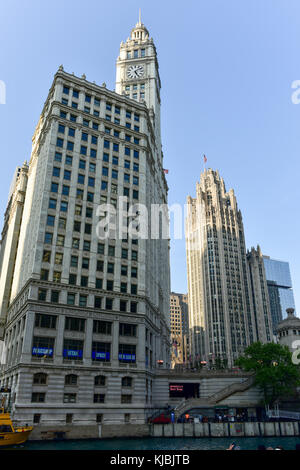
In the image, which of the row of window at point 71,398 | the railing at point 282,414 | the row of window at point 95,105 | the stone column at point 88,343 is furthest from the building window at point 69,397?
the row of window at point 95,105

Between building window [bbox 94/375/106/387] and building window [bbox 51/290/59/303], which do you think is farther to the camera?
building window [bbox 51/290/59/303]

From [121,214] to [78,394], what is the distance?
33.7m

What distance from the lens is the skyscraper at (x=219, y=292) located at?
6806 inches

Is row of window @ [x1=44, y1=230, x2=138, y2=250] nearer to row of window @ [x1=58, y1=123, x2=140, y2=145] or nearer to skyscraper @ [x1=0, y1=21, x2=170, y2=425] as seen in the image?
skyscraper @ [x1=0, y1=21, x2=170, y2=425]

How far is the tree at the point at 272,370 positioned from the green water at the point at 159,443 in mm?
14626

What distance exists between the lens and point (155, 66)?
369ft

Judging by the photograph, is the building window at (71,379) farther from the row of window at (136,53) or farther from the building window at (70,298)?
the row of window at (136,53)

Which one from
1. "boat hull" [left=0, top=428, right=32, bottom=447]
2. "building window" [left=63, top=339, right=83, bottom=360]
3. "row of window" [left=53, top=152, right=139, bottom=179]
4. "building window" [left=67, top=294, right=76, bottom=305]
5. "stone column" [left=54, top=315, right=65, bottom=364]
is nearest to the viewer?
"boat hull" [left=0, top=428, right=32, bottom=447]

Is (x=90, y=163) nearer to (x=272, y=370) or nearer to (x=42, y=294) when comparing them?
(x=42, y=294)

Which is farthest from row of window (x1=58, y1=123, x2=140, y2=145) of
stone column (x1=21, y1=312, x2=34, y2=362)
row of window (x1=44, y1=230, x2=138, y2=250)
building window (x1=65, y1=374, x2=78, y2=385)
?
building window (x1=65, y1=374, x2=78, y2=385)

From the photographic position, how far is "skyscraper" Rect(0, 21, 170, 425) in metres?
55.0

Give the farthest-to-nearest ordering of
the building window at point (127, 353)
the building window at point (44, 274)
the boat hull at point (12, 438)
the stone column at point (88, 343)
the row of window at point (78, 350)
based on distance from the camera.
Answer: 1. the building window at point (127, 353)
2. the building window at point (44, 274)
3. the stone column at point (88, 343)
4. the row of window at point (78, 350)
5. the boat hull at point (12, 438)

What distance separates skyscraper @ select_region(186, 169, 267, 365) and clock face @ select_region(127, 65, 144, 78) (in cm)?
10065
